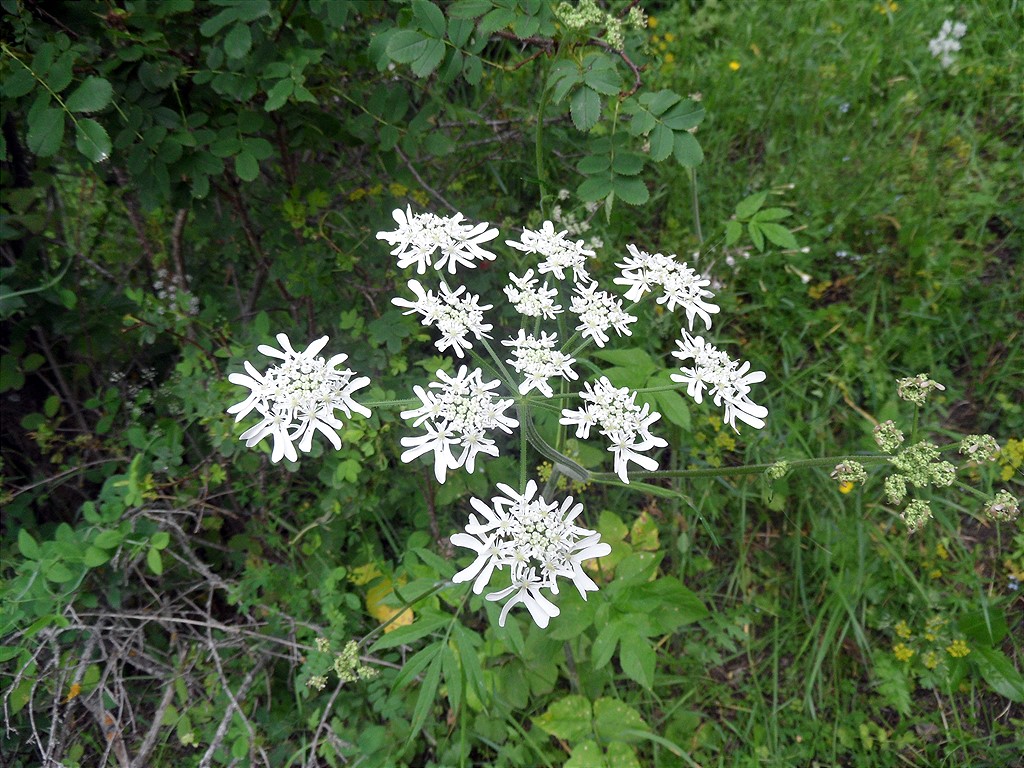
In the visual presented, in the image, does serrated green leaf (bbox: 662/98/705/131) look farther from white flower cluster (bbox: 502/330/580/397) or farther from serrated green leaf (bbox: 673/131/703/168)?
white flower cluster (bbox: 502/330/580/397)

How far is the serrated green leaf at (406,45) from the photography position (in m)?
2.15

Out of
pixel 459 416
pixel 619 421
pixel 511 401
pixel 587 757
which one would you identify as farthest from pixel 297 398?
pixel 587 757

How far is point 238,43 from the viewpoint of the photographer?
A: 229 centimetres

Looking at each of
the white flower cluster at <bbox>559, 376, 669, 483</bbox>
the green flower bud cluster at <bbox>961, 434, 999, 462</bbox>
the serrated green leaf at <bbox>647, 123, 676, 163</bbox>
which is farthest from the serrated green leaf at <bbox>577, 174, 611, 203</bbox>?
the green flower bud cluster at <bbox>961, 434, 999, 462</bbox>

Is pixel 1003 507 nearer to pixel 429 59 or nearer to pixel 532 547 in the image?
pixel 532 547

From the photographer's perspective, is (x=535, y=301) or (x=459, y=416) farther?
(x=535, y=301)

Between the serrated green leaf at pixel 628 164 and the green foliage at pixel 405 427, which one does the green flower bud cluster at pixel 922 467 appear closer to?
the green foliage at pixel 405 427

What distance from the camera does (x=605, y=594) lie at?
2.50 metres

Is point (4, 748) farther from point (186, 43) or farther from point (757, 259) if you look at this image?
point (757, 259)

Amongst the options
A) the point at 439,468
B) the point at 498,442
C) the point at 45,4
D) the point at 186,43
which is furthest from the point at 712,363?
the point at 45,4

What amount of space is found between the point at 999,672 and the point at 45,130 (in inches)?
175

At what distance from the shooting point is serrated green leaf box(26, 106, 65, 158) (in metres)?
2.18

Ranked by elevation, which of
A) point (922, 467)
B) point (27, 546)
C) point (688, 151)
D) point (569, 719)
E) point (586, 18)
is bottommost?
point (569, 719)

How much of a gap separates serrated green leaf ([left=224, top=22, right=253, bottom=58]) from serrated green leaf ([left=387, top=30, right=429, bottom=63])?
54 cm
